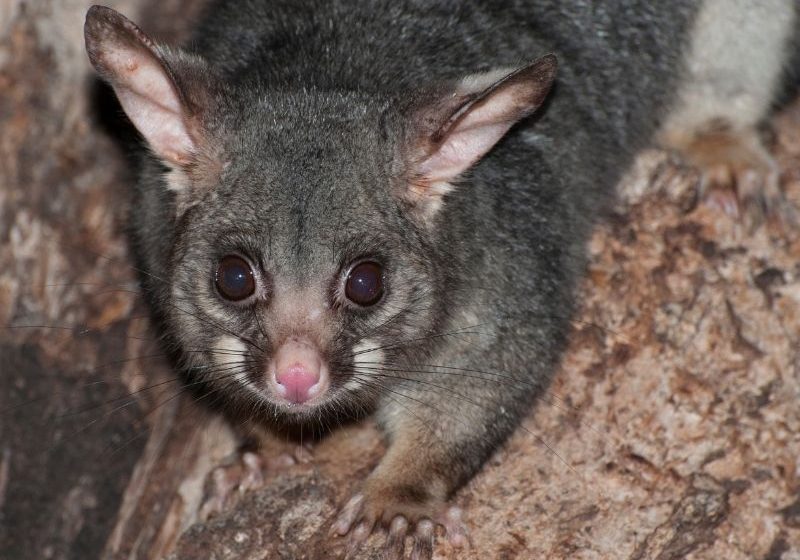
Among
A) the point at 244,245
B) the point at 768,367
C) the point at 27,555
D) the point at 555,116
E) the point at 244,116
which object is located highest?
the point at 244,116

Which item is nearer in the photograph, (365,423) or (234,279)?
(234,279)

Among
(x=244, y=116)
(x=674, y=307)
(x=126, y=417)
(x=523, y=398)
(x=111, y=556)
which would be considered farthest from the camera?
(x=126, y=417)

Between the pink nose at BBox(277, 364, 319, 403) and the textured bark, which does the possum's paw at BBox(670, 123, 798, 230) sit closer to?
the textured bark

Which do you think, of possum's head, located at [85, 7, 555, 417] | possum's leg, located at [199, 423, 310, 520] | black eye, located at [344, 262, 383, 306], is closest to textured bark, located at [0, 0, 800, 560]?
possum's leg, located at [199, 423, 310, 520]

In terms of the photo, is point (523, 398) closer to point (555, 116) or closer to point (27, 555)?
point (555, 116)

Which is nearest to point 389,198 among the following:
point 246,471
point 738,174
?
point 246,471

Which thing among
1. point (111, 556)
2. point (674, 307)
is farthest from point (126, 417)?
point (674, 307)

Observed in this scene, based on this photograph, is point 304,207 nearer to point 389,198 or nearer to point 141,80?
point 389,198
